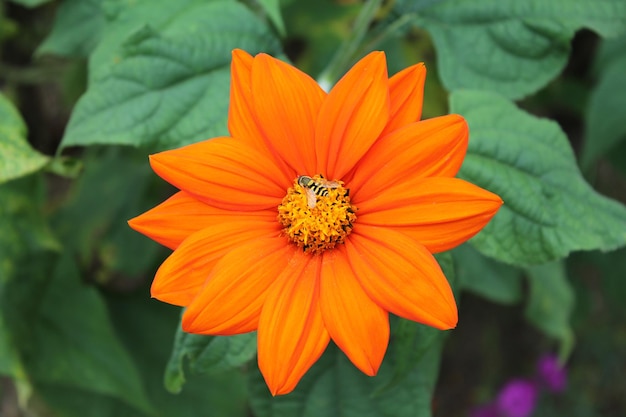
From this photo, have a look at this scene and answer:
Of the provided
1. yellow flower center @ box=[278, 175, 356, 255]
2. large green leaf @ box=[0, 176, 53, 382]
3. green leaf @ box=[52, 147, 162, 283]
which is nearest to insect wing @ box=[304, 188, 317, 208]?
yellow flower center @ box=[278, 175, 356, 255]

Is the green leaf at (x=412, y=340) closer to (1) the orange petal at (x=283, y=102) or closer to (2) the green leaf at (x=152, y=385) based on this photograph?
(1) the orange petal at (x=283, y=102)

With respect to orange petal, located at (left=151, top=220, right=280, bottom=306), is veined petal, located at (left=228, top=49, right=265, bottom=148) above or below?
above

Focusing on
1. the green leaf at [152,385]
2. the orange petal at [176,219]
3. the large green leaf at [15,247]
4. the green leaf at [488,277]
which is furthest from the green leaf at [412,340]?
the green leaf at [152,385]

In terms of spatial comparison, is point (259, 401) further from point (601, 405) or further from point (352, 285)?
point (601, 405)

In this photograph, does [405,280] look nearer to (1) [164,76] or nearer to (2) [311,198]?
(2) [311,198]

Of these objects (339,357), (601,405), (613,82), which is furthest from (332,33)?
(601,405)

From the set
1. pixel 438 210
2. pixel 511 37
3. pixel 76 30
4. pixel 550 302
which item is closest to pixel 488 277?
pixel 550 302

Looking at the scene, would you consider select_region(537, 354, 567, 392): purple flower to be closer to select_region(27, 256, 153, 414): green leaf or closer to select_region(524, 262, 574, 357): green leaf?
select_region(524, 262, 574, 357): green leaf
